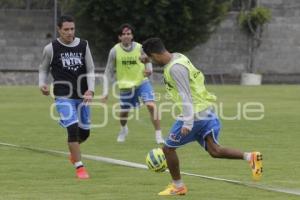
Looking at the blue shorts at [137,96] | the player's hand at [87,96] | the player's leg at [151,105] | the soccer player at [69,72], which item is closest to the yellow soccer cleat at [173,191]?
the soccer player at [69,72]

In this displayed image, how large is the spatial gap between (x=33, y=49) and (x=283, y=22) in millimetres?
13441

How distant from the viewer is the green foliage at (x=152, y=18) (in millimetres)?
43156

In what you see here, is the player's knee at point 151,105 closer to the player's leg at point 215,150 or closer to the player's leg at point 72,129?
the player's leg at point 72,129

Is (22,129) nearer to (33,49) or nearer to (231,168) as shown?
(231,168)

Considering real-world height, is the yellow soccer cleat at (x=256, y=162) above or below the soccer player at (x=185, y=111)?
→ below

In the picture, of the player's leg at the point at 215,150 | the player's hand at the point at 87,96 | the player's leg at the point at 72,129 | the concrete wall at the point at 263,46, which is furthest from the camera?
the concrete wall at the point at 263,46

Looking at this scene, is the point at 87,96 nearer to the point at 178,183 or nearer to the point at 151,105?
the point at 178,183

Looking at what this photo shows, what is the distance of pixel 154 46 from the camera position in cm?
991

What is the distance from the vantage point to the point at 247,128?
1984cm

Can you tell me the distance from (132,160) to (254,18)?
3422cm

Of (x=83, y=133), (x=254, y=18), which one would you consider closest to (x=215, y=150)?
(x=83, y=133)

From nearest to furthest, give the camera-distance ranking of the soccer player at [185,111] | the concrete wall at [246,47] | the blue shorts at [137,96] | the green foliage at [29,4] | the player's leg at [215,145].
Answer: the soccer player at [185,111] → the player's leg at [215,145] → the blue shorts at [137,96] → the green foliage at [29,4] → the concrete wall at [246,47]

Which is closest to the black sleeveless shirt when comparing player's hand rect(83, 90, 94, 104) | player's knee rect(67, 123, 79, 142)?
player's hand rect(83, 90, 94, 104)

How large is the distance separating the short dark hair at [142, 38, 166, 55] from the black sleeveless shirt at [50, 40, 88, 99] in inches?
96.7
